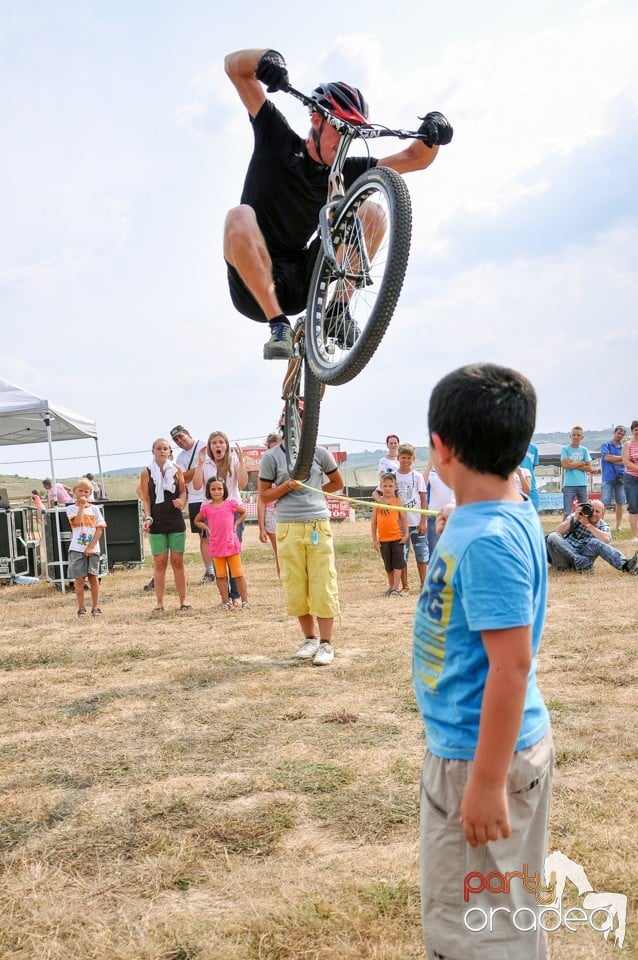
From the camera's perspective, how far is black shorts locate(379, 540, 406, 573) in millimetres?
9625

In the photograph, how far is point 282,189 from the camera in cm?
393

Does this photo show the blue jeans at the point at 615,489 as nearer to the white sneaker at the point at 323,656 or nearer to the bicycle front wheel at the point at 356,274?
the white sneaker at the point at 323,656

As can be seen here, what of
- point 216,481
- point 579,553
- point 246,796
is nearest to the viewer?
point 246,796

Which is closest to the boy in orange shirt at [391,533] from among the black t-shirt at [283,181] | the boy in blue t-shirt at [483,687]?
the black t-shirt at [283,181]

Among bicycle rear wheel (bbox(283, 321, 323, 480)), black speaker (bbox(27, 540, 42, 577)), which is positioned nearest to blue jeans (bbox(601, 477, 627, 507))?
black speaker (bbox(27, 540, 42, 577))

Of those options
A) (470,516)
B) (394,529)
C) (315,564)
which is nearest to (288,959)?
(470,516)

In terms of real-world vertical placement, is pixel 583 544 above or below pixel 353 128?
below

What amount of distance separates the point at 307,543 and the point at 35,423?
9881 millimetres

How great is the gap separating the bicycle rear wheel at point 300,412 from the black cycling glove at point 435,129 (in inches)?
42.7

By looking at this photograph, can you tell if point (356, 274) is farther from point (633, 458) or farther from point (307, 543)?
point (633, 458)

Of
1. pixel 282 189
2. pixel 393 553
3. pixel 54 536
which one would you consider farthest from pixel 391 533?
pixel 282 189

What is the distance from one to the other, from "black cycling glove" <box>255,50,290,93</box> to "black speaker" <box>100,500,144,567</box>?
33.7 feet

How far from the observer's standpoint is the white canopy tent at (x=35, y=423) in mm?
12242

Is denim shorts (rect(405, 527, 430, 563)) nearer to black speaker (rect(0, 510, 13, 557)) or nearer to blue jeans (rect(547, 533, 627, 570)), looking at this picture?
blue jeans (rect(547, 533, 627, 570))
